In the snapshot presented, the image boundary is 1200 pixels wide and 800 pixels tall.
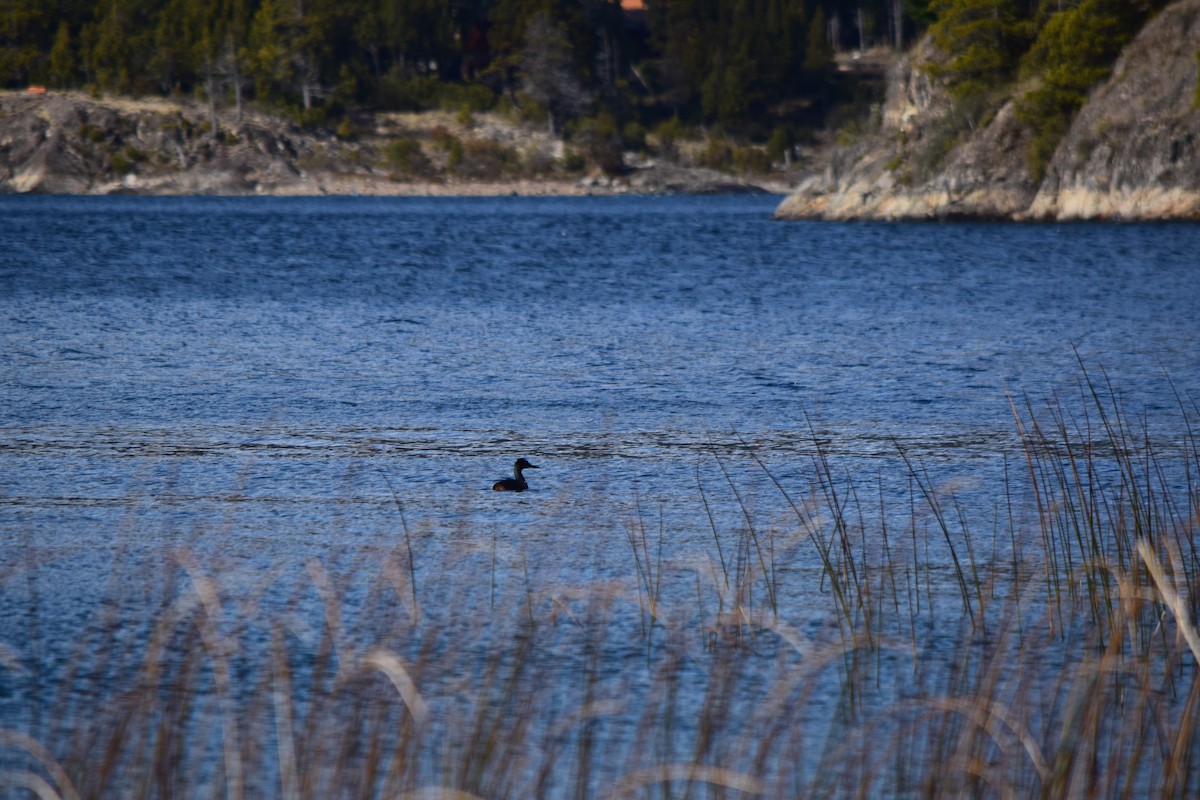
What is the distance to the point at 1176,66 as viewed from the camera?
192 ft

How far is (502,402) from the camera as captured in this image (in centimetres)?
1684

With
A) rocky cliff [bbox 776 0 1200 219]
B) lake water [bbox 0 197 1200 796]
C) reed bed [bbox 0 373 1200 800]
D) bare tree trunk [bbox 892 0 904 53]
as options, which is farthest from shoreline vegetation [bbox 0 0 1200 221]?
reed bed [bbox 0 373 1200 800]

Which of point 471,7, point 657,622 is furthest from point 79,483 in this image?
point 471,7

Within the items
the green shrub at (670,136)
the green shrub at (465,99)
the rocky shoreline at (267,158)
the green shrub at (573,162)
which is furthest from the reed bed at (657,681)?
the green shrub at (465,99)

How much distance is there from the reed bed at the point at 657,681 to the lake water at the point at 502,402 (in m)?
0.26

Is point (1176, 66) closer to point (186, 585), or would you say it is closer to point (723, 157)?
point (186, 585)

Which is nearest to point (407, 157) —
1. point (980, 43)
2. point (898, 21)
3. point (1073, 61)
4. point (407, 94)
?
point (407, 94)

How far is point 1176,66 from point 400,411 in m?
51.6

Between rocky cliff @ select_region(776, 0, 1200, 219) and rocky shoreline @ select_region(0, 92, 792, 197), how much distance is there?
214ft

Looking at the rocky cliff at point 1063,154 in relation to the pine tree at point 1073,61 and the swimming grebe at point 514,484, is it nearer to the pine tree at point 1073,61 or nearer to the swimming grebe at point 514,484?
the pine tree at point 1073,61

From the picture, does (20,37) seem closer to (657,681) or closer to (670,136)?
(670,136)

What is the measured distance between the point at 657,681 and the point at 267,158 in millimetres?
131506

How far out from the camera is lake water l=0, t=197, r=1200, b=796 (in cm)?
980

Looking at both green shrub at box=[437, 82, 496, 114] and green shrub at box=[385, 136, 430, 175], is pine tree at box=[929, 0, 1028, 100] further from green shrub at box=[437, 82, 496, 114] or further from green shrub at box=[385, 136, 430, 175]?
green shrub at box=[437, 82, 496, 114]
